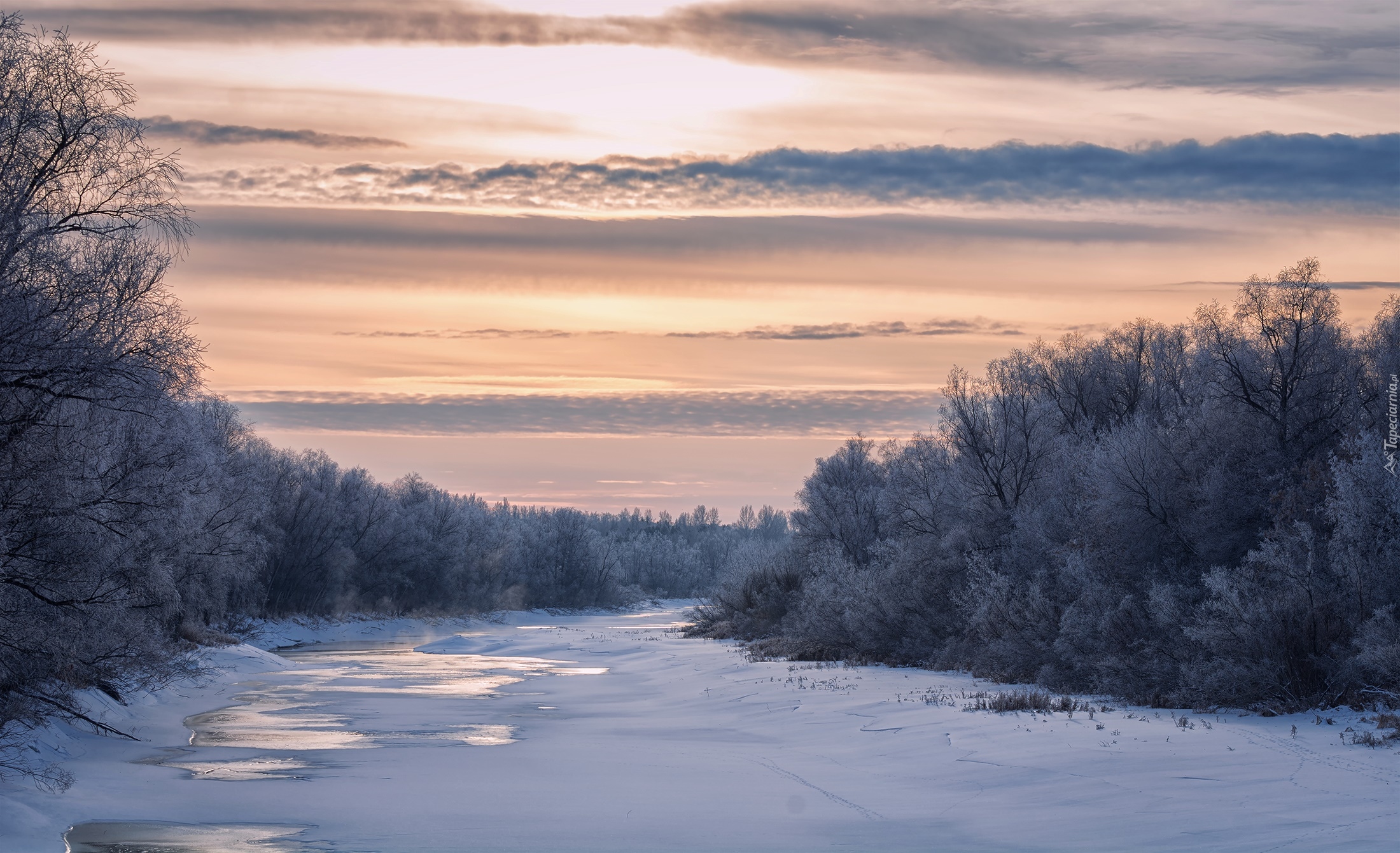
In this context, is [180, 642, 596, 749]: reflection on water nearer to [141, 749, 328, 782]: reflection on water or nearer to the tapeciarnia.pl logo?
[141, 749, 328, 782]: reflection on water

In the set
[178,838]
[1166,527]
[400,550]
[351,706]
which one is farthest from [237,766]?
[400,550]

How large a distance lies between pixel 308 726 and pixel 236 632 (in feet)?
132

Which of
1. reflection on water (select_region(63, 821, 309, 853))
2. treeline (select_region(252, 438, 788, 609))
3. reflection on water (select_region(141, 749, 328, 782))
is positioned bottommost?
treeline (select_region(252, 438, 788, 609))

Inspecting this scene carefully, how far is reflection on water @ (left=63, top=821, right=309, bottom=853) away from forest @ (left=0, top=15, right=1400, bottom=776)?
7.25 feet

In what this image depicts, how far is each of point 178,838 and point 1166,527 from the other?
66.4 ft

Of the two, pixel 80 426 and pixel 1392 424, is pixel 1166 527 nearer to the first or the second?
pixel 1392 424

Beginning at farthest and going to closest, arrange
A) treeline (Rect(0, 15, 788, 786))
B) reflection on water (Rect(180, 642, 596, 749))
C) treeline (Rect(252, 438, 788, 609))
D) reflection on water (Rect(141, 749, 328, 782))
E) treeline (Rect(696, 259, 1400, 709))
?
treeline (Rect(252, 438, 788, 609))
reflection on water (Rect(180, 642, 596, 749))
treeline (Rect(696, 259, 1400, 709))
reflection on water (Rect(141, 749, 328, 782))
treeline (Rect(0, 15, 788, 786))

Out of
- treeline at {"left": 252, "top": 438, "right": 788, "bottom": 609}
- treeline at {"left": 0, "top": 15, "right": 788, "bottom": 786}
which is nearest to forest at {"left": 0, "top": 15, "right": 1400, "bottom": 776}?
treeline at {"left": 0, "top": 15, "right": 788, "bottom": 786}

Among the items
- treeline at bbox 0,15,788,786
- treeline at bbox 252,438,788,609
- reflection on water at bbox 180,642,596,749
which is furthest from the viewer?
treeline at bbox 252,438,788,609

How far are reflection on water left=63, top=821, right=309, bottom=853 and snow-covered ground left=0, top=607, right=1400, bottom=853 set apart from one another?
0.05 metres

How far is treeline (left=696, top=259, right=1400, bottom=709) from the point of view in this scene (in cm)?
1827

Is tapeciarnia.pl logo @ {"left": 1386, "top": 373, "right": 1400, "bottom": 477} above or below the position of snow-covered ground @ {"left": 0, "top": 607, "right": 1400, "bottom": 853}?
above

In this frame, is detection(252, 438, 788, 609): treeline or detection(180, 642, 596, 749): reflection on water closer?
detection(180, 642, 596, 749): reflection on water

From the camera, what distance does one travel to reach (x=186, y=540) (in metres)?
25.9
